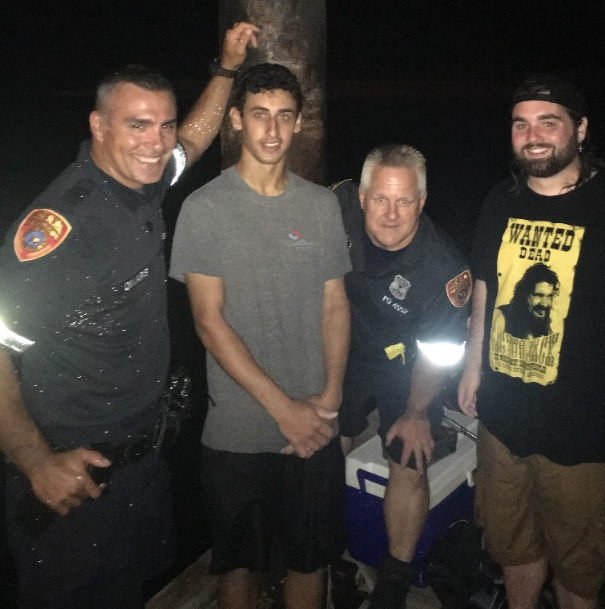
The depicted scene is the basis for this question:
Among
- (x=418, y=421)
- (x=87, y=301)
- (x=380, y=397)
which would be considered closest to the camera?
(x=87, y=301)

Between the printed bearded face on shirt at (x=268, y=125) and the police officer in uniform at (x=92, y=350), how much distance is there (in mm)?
248

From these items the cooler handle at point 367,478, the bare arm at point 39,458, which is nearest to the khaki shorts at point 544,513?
the cooler handle at point 367,478

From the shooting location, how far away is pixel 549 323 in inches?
84.3

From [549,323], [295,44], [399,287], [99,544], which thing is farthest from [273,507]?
[295,44]

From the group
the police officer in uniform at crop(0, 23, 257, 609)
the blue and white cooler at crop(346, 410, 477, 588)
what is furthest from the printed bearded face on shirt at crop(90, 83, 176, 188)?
the blue and white cooler at crop(346, 410, 477, 588)

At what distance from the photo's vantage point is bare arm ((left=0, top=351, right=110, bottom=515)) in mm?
1661

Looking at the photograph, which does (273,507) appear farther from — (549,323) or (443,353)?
(549,323)

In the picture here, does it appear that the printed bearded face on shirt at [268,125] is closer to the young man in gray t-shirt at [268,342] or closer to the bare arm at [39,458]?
the young man in gray t-shirt at [268,342]

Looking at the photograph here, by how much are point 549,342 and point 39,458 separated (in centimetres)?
179

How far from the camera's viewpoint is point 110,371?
1.92 metres

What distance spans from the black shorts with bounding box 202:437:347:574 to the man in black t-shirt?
70 centimetres

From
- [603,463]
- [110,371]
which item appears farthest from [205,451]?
[603,463]

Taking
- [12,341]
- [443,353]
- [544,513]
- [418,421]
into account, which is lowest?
[544,513]

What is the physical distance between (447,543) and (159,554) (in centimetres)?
133
